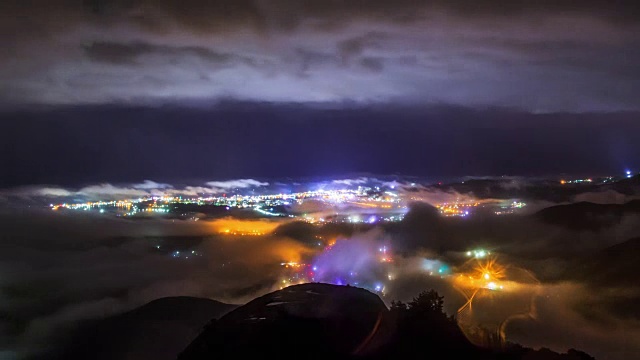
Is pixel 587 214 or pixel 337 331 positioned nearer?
pixel 337 331

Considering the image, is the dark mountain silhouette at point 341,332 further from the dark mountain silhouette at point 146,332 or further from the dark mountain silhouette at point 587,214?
the dark mountain silhouette at point 587,214

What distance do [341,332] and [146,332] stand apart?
13044 millimetres

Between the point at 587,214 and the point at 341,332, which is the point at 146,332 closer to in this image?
the point at 341,332

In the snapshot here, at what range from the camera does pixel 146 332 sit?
2261 cm

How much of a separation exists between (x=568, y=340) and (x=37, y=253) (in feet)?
103

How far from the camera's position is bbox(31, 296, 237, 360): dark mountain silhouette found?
1997 cm

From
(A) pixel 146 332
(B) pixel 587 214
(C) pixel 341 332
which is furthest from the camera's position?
(B) pixel 587 214

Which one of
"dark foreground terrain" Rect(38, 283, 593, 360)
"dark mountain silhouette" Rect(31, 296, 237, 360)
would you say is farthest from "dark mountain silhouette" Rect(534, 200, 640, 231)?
"dark foreground terrain" Rect(38, 283, 593, 360)

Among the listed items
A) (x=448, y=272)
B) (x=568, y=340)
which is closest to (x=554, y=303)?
(x=568, y=340)

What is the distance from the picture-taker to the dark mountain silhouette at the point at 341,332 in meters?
12.0

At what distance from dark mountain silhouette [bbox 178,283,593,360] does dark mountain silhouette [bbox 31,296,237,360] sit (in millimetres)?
4870

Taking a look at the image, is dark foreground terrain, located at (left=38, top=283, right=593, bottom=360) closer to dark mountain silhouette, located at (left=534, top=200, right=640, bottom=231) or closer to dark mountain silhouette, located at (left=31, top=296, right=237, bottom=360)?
dark mountain silhouette, located at (left=31, top=296, right=237, bottom=360)

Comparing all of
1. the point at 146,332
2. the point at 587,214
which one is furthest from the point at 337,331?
the point at 587,214

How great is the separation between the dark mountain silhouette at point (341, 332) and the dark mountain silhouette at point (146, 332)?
4.87m
